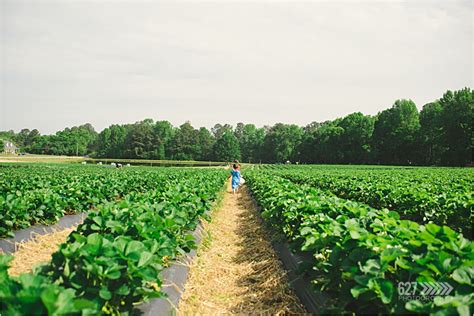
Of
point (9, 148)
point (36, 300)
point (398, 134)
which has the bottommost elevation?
point (36, 300)

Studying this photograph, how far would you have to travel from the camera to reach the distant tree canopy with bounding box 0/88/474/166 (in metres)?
60.7

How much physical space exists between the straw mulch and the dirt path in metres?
2.63

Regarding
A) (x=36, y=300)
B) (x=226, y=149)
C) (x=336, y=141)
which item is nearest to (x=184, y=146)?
(x=226, y=149)

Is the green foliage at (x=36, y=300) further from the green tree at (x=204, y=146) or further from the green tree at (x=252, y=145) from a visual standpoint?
the green tree at (x=252, y=145)

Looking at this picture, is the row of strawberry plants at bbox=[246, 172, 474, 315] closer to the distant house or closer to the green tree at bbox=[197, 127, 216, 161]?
the green tree at bbox=[197, 127, 216, 161]

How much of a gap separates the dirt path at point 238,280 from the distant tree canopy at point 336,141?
2505 inches

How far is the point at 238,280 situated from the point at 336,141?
270 ft

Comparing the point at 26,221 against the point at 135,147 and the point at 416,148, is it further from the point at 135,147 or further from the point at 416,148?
the point at 135,147

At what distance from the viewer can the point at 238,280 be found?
5.34 metres

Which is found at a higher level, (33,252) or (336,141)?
(336,141)

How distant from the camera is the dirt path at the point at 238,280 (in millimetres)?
4199

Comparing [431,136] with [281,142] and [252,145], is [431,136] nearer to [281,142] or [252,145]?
[281,142]

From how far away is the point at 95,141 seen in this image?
451 feet

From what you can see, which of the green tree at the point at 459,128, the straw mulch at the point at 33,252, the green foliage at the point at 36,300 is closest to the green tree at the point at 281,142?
the green tree at the point at 459,128
